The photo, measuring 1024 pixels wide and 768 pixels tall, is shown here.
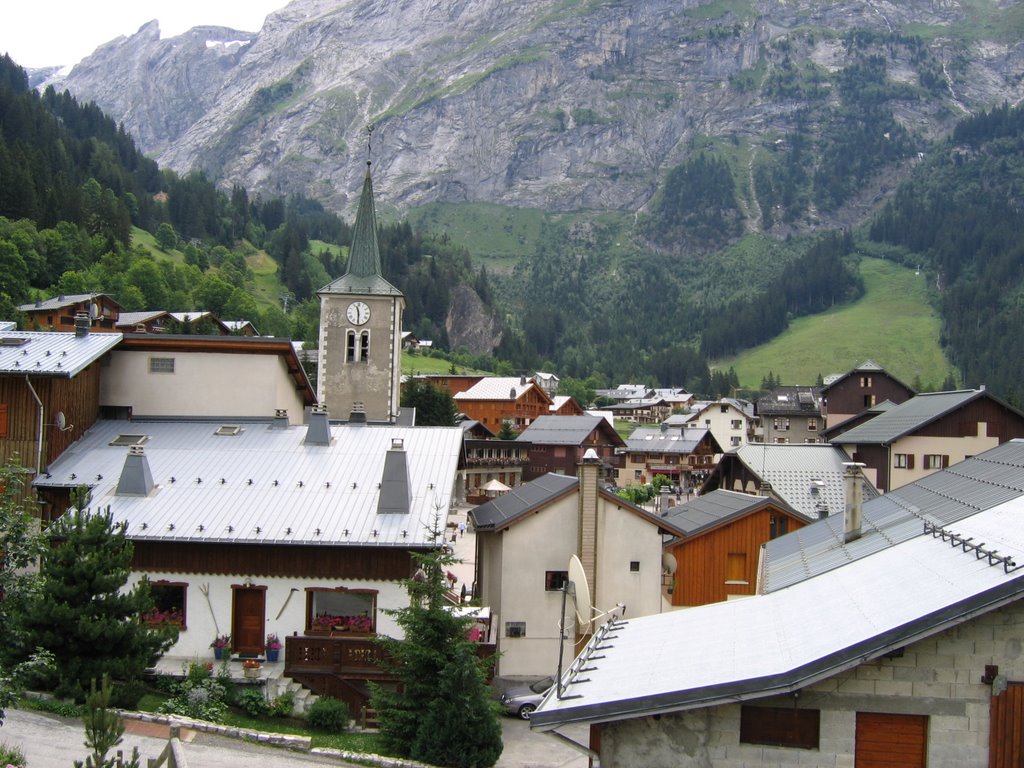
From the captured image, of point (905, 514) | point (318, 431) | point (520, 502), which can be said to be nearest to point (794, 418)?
point (520, 502)

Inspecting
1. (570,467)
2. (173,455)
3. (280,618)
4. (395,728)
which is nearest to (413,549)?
(280,618)

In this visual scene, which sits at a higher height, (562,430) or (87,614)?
(562,430)

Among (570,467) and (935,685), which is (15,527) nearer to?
(935,685)

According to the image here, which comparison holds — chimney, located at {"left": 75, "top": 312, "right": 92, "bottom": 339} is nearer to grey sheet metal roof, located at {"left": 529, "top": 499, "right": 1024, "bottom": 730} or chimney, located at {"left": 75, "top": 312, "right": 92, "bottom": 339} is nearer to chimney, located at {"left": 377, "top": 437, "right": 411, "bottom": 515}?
chimney, located at {"left": 377, "top": 437, "right": 411, "bottom": 515}

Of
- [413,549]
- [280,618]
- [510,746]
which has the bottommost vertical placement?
[510,746]

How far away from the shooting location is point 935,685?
1202 cm

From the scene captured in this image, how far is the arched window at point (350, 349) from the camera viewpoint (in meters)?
58.9

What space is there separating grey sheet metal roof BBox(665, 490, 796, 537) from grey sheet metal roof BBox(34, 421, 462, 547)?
392 inches

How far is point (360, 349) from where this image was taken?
59.0 meters

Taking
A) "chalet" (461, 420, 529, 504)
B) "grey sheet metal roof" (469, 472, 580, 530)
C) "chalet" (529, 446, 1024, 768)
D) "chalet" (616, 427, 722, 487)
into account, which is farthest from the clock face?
"chalet" (616, 427, 722, 487)

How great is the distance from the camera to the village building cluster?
1206cm

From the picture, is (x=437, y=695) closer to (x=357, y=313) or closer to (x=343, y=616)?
(x=343, y=616)

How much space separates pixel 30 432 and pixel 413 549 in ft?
39.8

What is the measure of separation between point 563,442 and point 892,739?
305 ft
